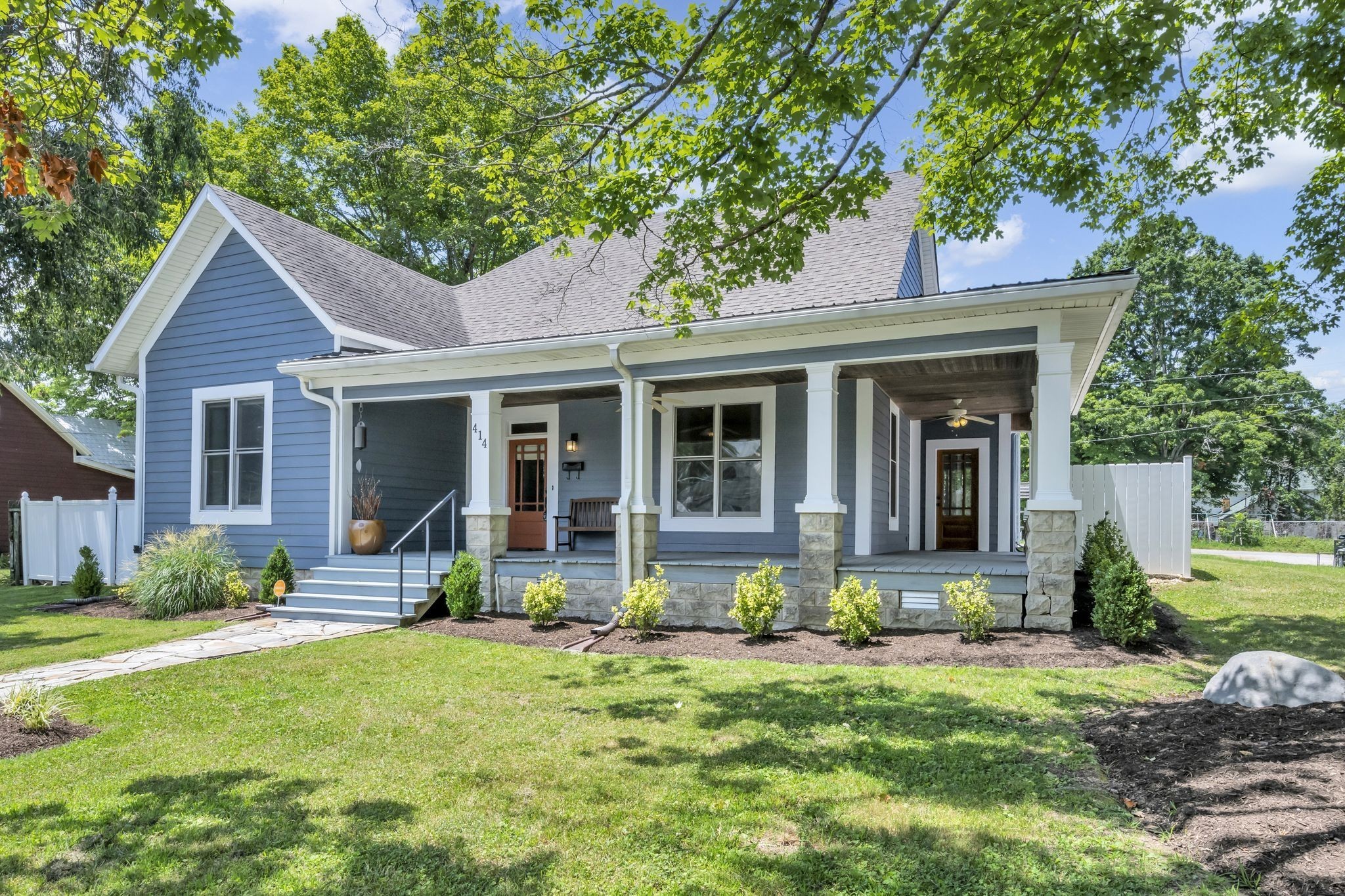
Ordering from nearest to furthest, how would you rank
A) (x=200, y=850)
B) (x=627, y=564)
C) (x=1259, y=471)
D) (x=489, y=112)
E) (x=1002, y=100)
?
(x=200, y=850)
(x=1002, y=100)
(x=627, y=564)
(x=489, y=112)
(x=1259, y=471)

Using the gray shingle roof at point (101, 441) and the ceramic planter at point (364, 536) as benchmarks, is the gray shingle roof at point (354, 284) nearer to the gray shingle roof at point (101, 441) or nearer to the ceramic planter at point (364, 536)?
the ceramic planter at point (364, 536)

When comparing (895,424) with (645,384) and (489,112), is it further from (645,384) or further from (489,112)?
(489,112)

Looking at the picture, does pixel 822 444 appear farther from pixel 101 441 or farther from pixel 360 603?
pixel 101 441

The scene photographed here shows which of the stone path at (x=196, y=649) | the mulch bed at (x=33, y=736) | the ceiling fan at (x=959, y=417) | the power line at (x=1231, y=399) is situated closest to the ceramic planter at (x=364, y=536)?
the stone path at (x=196, y=649)

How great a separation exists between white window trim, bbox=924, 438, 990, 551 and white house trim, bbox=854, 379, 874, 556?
14.3 feet

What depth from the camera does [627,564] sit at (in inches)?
334

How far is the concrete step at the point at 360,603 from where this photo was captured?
8969 millimetres

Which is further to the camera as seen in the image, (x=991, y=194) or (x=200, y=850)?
(x=991, y=194)

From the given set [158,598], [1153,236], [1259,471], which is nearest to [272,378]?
[158,598]

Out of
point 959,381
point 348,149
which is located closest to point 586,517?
point 959,381

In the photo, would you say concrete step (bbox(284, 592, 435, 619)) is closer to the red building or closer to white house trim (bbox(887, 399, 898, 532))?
white house trim (bbox(887, 399, 898, 532))

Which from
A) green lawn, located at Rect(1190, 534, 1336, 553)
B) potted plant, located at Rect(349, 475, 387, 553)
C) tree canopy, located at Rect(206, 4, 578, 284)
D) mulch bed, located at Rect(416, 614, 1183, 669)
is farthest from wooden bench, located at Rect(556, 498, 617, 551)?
green lawn, located at Rect(1190, 534, 1336, 553)

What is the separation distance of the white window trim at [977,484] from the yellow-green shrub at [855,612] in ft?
22.1

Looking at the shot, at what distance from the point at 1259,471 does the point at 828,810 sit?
34.5 meters
